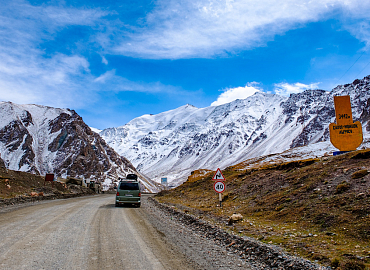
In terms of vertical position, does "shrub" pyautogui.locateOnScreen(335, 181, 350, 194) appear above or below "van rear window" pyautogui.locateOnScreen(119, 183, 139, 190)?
above

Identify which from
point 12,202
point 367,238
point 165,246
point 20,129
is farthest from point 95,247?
point 20,129

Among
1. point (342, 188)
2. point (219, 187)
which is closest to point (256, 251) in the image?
point (342, 188)

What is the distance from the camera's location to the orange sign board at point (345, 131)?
848 inches

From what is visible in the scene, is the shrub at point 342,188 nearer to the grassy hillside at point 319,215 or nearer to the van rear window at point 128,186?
the grassy hillside at point 319,215

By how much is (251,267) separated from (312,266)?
155 cm

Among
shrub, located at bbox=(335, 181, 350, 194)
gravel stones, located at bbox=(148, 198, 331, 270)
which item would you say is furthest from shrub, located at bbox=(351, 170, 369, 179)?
gravel stones, located at bbox=(148, 198, 331, 270)

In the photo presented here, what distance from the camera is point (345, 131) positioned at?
21875 mm

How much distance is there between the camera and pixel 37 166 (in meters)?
181

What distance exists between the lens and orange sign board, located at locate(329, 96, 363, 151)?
21547mm

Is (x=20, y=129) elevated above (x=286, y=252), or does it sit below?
above

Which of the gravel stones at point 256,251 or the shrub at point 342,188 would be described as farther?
the shrub at point 342,188

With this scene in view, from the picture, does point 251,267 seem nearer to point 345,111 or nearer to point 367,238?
point 367,238

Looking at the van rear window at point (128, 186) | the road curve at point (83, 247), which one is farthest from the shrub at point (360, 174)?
the van rear window at point (128, 186)

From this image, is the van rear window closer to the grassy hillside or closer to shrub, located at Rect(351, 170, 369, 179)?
the grassy hillside
